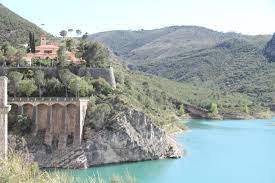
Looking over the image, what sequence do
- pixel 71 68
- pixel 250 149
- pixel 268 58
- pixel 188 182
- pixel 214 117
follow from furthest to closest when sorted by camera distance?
pixel 268 58, pixel 214 117, pixel 250 149, pixel 71 68, pixel 188 182

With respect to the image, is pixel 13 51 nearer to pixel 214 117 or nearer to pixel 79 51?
pixel 79 51

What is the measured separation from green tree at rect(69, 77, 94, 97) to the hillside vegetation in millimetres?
29239

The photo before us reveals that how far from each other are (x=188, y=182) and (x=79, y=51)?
888 inches

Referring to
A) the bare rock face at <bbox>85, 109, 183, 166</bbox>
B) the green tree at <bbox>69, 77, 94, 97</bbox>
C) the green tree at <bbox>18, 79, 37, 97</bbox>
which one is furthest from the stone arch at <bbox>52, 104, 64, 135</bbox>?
the green tree at <bbox>18, 79, 37, 97</bbox>

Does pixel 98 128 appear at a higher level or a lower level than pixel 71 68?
lower

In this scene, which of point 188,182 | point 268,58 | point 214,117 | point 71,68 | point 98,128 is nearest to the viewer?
point 188,182

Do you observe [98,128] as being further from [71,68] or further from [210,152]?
[210,152]

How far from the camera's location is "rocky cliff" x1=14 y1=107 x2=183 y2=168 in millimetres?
49000

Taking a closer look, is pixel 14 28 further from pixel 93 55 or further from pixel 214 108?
pixel 214 108

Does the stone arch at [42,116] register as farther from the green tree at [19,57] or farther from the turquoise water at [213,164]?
the green tree at [19,57]

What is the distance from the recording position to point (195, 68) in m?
189

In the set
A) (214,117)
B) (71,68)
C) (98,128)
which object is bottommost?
(214,117)

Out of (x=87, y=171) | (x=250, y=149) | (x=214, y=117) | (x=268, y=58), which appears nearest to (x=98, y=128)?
(x=87, y=171)

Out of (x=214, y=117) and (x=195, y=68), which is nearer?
(x=214, y=117)
